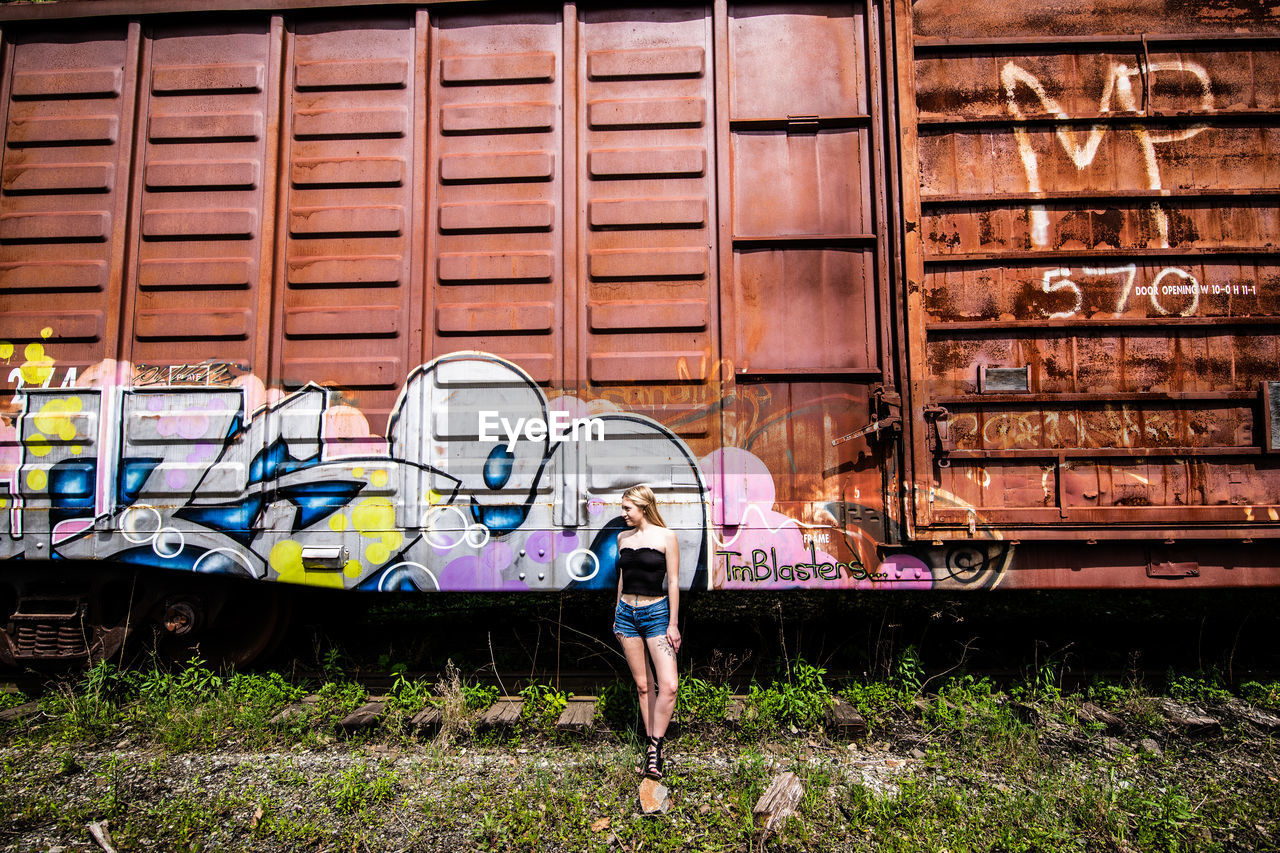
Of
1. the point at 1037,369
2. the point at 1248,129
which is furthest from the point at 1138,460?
the point at 1248,129

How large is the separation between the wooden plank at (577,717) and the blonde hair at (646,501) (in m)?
1.33

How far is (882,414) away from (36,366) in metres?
5.50

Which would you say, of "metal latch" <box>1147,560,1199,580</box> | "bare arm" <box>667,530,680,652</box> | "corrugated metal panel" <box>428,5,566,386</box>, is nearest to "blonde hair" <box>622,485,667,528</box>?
"bare arm" <box>667,530,680,652</box>

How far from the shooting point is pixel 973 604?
522 centimetres

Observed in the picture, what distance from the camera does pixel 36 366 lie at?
4.18 m

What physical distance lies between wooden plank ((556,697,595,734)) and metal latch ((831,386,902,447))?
7.46 ft

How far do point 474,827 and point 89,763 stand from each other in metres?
2.46

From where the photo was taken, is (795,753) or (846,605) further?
(846,605)

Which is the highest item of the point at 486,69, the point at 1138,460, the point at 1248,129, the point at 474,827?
the point at 486,69

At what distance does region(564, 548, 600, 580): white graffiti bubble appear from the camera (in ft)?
12.8

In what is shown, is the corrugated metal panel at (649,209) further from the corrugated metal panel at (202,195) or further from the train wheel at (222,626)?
the train wheel at (222,626)

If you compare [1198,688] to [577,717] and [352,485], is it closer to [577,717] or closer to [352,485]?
[577,717]

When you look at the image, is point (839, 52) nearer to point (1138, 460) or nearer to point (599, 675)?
point (1138, 460)

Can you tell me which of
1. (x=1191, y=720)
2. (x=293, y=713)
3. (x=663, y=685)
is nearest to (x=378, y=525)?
(x=293, y=713)
